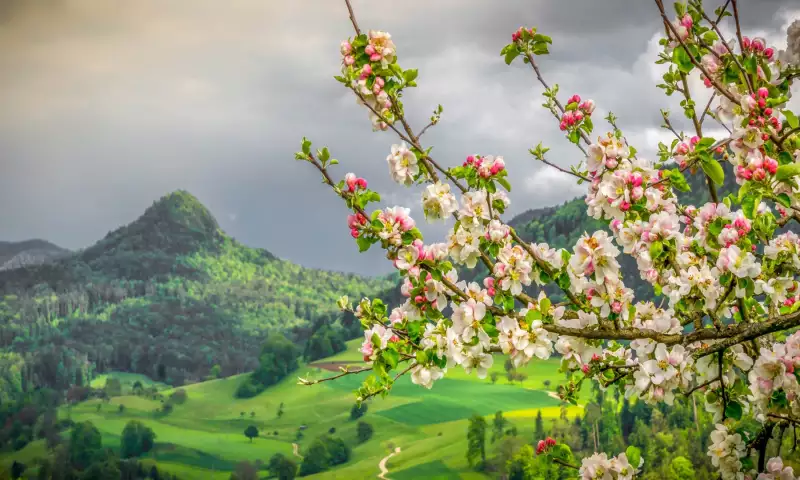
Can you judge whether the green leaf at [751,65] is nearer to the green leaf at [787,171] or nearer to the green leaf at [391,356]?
the green leaf at [787,171]

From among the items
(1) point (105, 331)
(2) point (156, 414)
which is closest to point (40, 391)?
(2) point (156, 414)

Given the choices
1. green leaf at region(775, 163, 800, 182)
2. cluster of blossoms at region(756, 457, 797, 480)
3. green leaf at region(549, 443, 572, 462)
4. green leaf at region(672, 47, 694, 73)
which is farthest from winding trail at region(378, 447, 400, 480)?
green leaf at region(775, 163, 800, 182)

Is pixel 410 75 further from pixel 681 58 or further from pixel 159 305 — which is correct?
pixel 159 305

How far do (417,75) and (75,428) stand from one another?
222 ft

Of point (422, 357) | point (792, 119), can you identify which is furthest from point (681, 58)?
point (422, 357)

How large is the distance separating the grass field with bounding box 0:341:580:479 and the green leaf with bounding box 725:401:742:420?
1606 inches

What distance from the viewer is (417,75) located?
322 cm

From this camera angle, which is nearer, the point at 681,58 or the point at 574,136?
the point at 681,58

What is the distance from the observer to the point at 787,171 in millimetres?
2658

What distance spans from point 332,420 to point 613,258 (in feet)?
199

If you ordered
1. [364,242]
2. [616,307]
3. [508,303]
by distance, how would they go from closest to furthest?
[364,242]
[508,303]
[616,307]

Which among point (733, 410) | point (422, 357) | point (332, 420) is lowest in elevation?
point (332, 420)

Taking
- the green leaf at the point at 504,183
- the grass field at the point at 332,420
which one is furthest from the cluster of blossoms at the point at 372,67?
the grass field at the point at 332,420

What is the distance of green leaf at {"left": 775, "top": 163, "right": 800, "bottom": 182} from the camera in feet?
8.64
